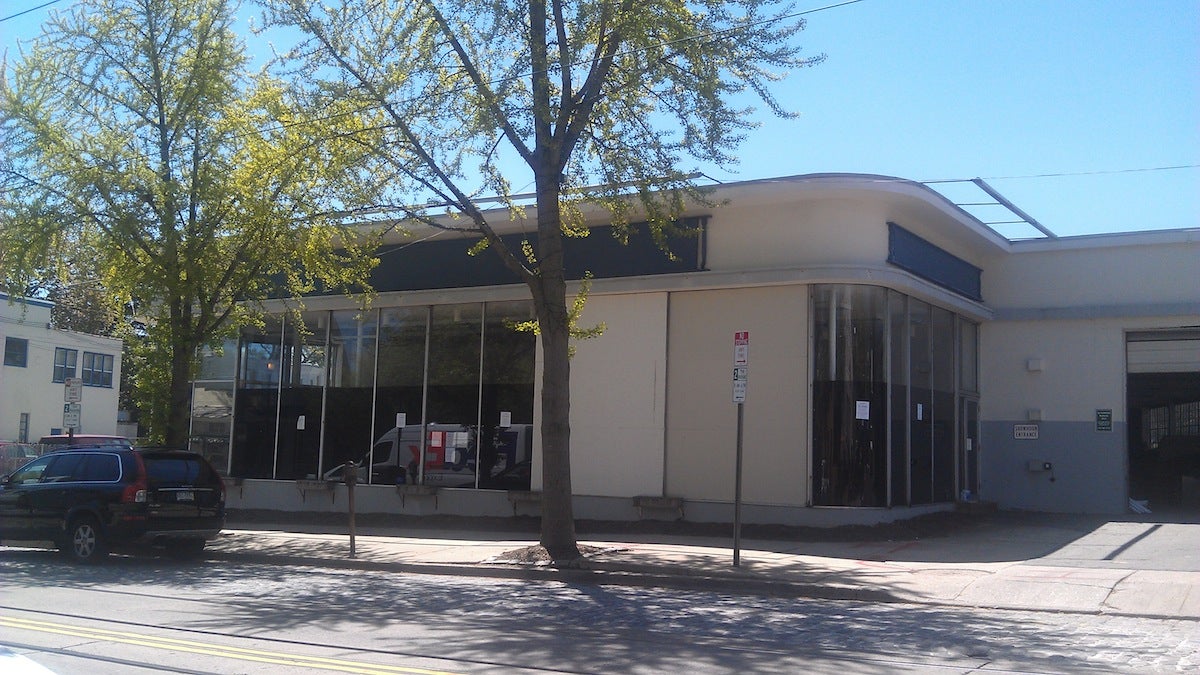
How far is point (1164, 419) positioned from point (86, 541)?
32765 mm

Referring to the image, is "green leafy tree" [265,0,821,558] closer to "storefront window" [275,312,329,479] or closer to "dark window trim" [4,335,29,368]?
"storefront window" [275,312,329,479]

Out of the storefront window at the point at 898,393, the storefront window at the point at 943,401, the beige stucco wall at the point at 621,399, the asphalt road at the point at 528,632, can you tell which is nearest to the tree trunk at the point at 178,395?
the asphalt road at the point at 528,632

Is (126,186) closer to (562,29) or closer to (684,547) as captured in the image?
(562,29)

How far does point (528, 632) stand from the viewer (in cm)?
1037

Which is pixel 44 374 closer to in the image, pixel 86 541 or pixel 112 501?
pixel 86 541

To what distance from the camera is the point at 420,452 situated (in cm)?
2222

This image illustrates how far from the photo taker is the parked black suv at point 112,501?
16.3m

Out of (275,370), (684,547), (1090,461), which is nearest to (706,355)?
(684,547)

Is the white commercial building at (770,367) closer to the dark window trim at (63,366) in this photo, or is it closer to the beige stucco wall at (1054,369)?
the beige stucco wall at (1054,369)

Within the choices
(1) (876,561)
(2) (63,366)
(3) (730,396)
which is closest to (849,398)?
(3) (730,396)

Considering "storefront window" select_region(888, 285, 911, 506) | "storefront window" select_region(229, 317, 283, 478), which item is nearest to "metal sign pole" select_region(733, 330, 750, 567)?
"storefront window" select_region(888, 285, 911, 506)

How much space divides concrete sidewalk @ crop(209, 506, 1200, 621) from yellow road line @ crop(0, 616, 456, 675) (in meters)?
6.04

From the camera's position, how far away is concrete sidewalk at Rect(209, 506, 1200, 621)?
12.4m

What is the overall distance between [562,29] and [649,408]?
7.24 metres
